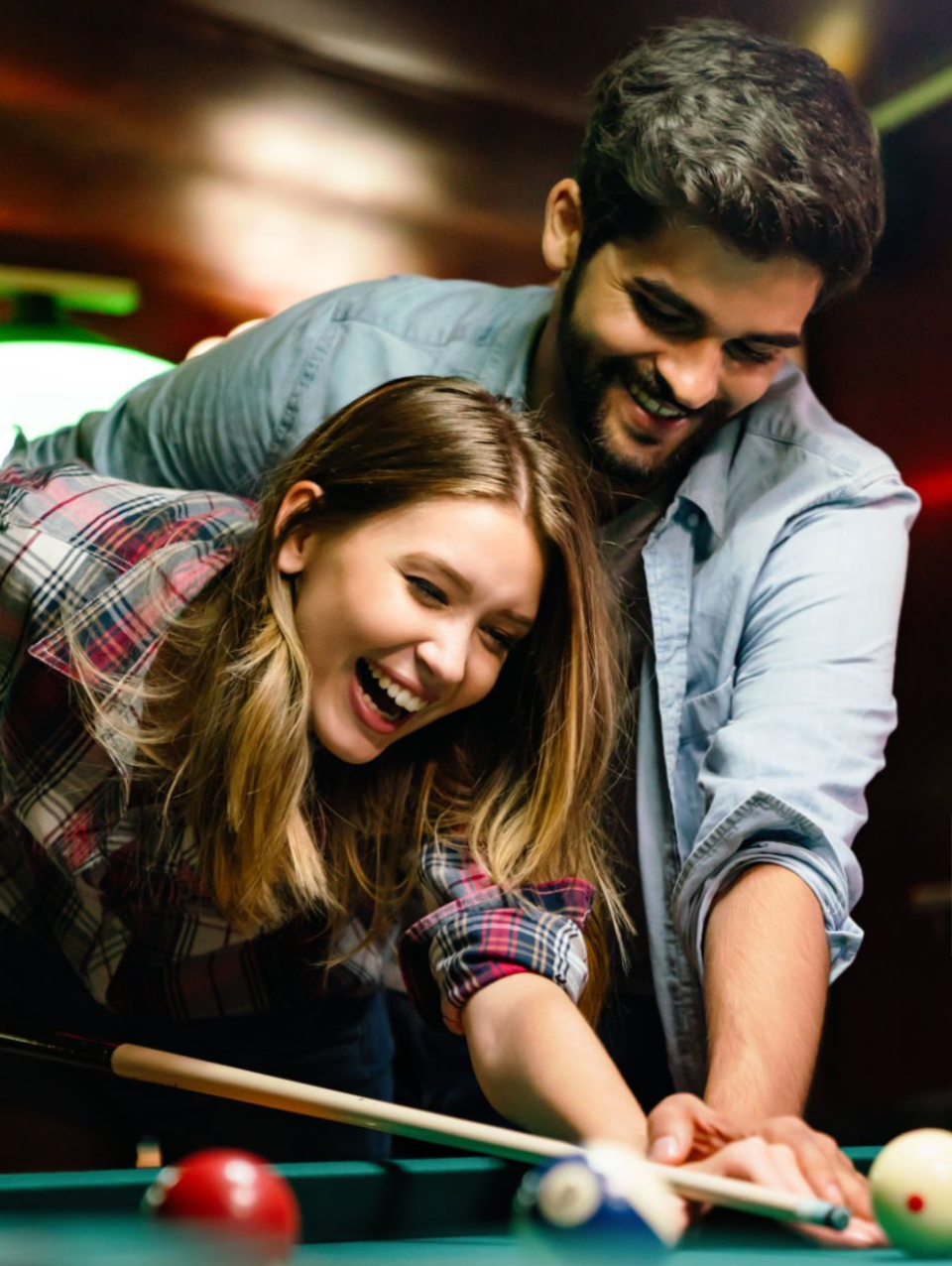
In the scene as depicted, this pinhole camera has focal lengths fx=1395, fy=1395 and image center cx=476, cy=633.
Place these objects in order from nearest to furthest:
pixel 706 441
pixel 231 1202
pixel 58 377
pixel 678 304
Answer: pixel 231 1202
pixel 678 304
pixel 706 441
pixel 58 377

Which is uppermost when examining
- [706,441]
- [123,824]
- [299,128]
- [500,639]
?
[299,128]

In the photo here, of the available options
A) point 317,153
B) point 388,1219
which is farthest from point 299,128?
point 388,1219

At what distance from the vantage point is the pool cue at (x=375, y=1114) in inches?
39.4

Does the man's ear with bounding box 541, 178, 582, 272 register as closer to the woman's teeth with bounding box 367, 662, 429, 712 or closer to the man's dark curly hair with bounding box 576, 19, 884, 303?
the man's dark curly hair with bounding box 576, 19, 884, 303

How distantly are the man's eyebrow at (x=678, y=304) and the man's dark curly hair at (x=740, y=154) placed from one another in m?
0.06

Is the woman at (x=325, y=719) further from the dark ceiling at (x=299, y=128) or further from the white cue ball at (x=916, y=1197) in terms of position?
the dark ceiling at (x=299, y=128)

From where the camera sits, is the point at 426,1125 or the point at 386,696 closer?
the point at 426,1125

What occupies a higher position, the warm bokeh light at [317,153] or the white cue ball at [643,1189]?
the warm bokeh light at [317,153]

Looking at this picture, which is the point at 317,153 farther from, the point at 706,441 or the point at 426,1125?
the point at 426,1125

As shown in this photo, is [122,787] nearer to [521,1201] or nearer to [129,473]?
[129,473]

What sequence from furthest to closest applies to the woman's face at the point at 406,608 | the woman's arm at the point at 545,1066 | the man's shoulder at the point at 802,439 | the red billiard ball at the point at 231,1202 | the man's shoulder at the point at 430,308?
the man's shoulder at the point at 430,308 < the man's shoulder at the point at 802,439 < the woman's face at the point at 406,608 < the woman's arm at the point at 545,1066 < the red billiard ball at the point at 231,1202

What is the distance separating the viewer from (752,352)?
1.75m

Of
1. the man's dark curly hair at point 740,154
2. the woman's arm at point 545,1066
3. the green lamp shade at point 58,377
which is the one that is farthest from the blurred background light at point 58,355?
the woman's arm at point 545,1066

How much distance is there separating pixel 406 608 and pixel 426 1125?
0.54 metres
